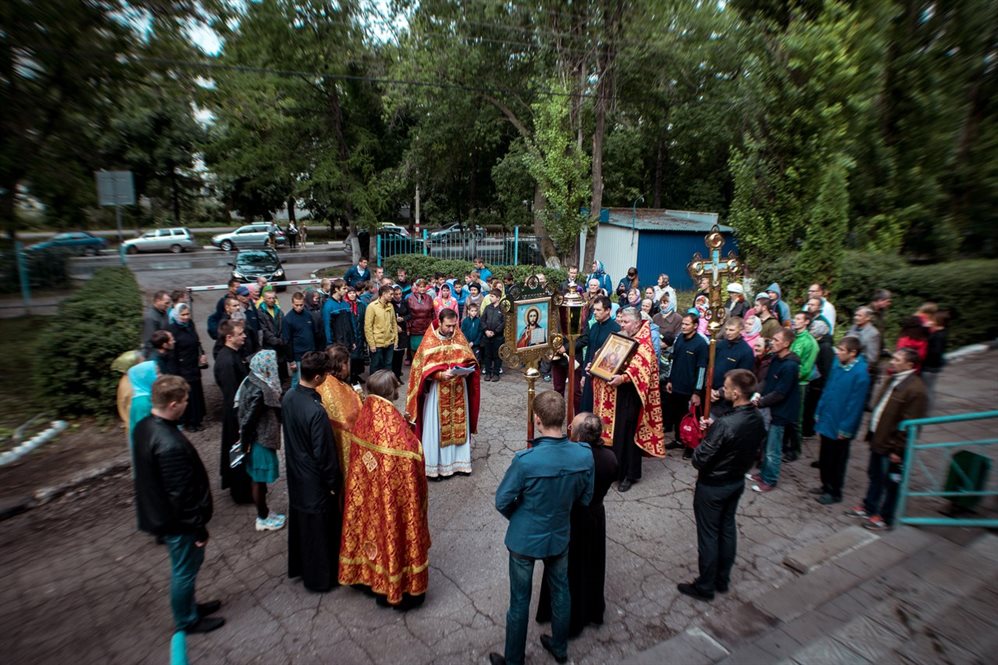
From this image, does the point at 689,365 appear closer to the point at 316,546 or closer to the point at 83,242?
the point at 316,546

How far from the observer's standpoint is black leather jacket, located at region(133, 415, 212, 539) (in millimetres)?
3762

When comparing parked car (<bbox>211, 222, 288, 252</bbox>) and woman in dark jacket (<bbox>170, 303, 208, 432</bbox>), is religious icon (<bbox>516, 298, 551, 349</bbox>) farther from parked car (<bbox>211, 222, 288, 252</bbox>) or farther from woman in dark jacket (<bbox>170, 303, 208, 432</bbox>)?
parked car (<bbox>211, 222, 288, 252</bbox>)

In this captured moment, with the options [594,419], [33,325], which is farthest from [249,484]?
[33,325]

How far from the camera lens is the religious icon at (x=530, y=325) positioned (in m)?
6.02

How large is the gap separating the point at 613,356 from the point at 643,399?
574mm

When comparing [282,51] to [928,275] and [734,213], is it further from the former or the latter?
[928,275]

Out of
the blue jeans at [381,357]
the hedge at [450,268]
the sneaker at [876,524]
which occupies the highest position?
the hedge at [450,268]

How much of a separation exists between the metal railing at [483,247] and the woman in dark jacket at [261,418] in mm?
14969

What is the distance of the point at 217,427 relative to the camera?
26.9ft

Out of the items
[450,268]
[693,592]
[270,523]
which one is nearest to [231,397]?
[270,523]

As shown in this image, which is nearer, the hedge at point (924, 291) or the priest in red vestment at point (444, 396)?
the priest in red vestment at point (444, 396)

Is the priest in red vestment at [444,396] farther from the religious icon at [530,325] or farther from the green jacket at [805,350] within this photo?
the green jacket at [805,350]

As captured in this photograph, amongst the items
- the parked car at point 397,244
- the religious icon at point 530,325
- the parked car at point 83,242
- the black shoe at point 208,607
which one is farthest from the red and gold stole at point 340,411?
the parked car at point 83,242

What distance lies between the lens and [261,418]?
515cm
